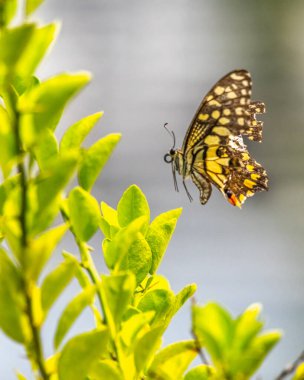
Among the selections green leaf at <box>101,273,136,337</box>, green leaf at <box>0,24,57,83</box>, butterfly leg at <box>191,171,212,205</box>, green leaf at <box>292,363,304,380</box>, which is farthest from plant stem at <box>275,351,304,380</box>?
butterfly leg at <box>191,171,212,205</box>

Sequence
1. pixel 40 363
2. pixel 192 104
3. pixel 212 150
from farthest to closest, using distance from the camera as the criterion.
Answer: pixel 192 104, pixel 212 150, pixel 40 363

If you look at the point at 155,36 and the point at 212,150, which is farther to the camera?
the point at 155,36

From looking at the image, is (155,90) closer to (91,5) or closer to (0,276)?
(91,5)

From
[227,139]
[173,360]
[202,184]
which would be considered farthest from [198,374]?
[202,184]

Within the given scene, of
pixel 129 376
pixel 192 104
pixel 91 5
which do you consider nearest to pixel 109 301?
pixel 129 376

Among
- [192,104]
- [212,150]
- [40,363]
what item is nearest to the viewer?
[40,363]

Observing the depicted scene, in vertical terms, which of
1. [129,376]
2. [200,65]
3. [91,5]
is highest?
[91,5]

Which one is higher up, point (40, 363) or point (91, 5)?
point (91, 5)

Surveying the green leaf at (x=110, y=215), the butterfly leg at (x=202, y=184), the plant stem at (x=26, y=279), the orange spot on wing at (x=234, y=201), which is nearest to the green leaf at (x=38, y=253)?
the plant stem at (x=26, y=279)

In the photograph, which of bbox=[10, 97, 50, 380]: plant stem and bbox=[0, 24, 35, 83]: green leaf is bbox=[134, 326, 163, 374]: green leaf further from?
bbox=[0, 24, 35, 83]: green leaf
